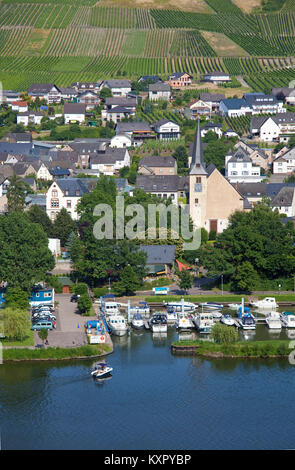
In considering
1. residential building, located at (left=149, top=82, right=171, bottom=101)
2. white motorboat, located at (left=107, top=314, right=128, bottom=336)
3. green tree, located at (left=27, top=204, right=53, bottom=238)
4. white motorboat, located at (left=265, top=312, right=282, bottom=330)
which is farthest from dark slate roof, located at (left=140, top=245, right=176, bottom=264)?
residential building, located at (left=149, top=82, right=171, bottom=101)

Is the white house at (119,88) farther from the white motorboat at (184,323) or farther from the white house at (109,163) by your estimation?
the white motorboat at (184,323)

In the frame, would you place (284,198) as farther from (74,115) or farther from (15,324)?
(74,115)

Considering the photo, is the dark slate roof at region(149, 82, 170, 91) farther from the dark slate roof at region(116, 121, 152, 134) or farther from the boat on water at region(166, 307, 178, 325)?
the boat on water at region(166, 307, 178, 325)

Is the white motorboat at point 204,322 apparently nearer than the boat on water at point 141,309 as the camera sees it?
Yes

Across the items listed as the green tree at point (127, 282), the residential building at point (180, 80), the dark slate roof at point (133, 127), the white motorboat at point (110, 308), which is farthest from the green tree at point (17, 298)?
the residential building at point (180, 80)

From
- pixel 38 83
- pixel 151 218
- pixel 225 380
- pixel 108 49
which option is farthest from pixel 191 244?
pixel 108 49

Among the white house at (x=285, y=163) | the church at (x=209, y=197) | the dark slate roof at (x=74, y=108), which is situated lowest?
the church at (x=209, y=197)
